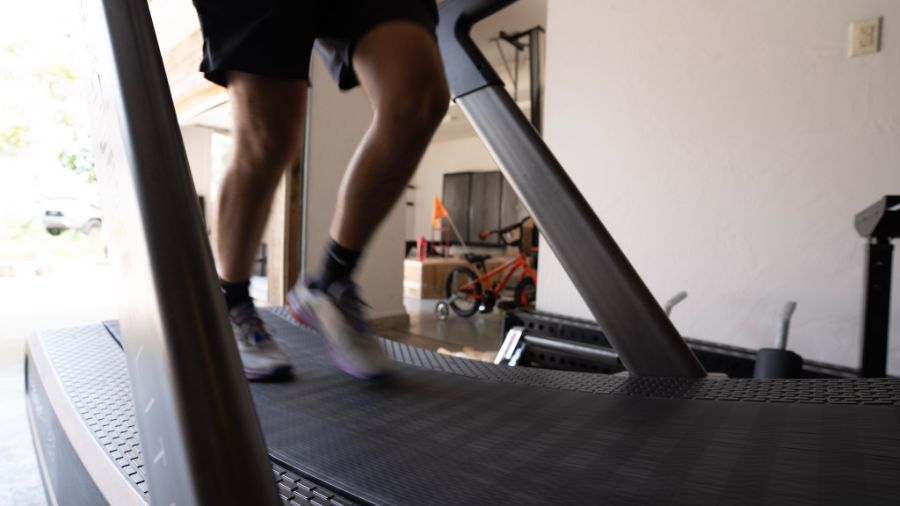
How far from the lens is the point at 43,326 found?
272 cm

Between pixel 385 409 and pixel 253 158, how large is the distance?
1.61 ft

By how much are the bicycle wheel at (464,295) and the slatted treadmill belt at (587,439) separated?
3111 mm

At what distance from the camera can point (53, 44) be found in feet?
10.9

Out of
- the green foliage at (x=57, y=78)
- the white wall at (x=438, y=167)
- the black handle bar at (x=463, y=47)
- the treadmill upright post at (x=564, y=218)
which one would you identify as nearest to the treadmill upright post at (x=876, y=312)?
the treadmill upright post at (x=564, y=218)

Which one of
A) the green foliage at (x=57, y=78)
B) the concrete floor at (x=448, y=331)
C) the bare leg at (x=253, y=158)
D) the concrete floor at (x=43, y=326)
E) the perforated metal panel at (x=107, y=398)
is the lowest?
the concrete floor at (x=448, y=331)

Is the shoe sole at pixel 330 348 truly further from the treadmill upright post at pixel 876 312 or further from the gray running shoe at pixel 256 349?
the treadmill upright post at pixel 876 312

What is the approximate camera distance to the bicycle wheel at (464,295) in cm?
404

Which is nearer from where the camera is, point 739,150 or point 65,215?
point 739,150

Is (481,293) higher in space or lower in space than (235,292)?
lower

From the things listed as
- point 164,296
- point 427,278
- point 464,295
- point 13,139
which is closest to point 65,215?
point 13,139

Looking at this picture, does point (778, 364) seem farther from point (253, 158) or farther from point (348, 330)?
point (253, 158)

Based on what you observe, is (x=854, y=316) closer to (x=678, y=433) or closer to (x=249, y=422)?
(x=678, y=433)

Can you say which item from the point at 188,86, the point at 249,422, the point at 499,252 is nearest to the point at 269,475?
the point at 249,422

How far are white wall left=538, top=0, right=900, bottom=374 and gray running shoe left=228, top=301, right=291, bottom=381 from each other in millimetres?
1755
